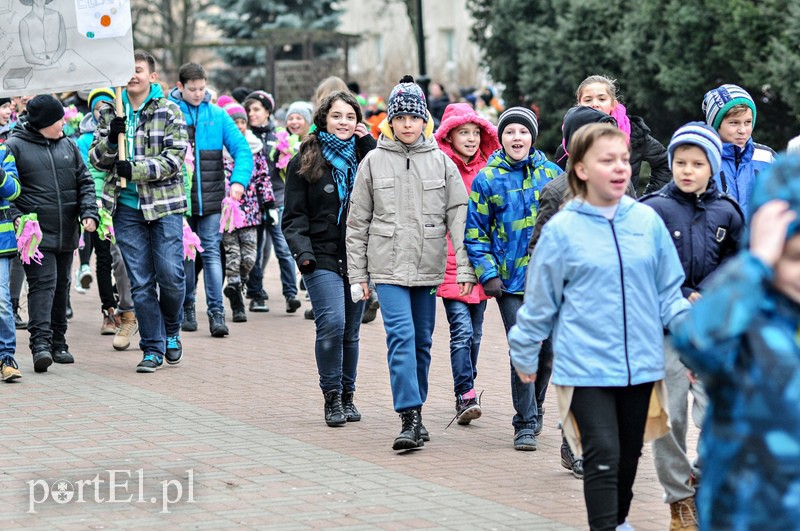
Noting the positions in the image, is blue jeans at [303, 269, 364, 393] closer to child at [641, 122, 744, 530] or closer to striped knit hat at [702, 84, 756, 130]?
striped knit hat at [702, 84, 756, 130]

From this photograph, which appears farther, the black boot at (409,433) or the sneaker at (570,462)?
the black boot at (409,433)

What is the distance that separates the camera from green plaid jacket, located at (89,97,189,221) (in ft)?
32.4

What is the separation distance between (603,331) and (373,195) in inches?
107

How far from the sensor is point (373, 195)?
303 inches

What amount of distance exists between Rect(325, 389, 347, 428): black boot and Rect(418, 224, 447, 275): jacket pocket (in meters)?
1.16

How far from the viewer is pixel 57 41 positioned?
10.1 m

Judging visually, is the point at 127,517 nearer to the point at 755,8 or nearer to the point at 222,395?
the point at 222,395

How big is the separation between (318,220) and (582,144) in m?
2.99

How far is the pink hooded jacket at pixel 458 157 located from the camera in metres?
8.20

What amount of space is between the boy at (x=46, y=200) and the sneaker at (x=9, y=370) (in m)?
0.30

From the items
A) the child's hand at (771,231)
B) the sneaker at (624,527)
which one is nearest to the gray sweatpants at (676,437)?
the sneaker at (624,527)

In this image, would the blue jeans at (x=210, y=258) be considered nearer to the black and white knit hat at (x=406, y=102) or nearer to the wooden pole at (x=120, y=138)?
the wooden pole at (x=120, y=138)

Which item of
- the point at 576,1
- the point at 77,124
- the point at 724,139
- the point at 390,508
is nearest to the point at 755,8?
the point at 576,1

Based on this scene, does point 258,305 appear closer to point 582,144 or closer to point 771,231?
point 582,144
